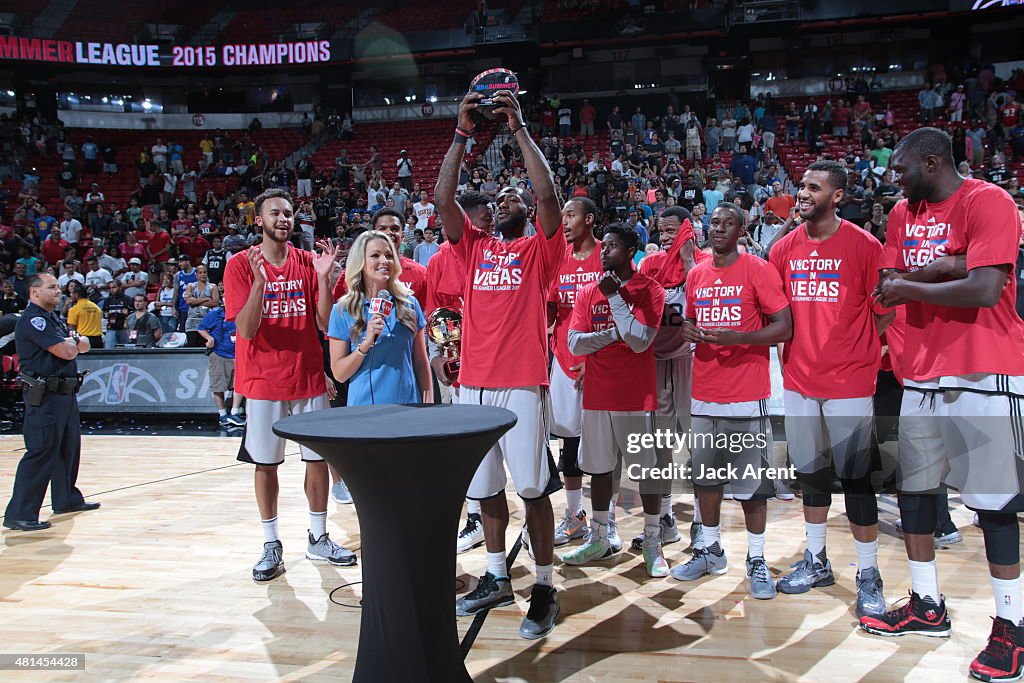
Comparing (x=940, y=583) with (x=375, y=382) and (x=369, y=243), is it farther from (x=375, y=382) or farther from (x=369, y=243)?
(x=369, y=243)

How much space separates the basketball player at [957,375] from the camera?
321 centimetres

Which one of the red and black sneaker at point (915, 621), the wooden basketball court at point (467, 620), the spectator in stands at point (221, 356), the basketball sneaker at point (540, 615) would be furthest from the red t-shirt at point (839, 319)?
the spectator in stands at point (221, 356)

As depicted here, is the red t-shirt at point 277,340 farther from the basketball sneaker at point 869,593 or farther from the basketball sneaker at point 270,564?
the basketball sneaker at point 869,593

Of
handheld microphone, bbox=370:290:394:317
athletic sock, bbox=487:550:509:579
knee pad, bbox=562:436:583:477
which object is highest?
handheld microphone, bbox=370:290:394:317

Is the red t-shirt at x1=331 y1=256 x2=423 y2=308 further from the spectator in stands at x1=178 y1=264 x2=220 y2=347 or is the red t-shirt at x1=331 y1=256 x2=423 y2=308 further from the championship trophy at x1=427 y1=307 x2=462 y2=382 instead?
the spectator in stands at x1=178 y1=264 x2=220 y2=347

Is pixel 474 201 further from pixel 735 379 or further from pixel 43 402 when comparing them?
pixel 43 402

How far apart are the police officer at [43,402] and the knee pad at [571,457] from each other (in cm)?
393

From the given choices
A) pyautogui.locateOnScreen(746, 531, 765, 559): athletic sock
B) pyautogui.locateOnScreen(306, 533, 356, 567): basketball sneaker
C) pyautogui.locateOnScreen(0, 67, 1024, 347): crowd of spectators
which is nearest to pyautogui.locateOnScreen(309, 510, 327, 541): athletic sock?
pyautogui.locateOnScreen(306, 533, 356, 567): basketball sneaker

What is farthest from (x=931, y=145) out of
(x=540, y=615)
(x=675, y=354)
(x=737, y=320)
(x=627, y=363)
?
(x=540, y=615)

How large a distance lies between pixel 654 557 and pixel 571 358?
4.48 feet

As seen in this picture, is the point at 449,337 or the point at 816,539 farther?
the point at 449,337

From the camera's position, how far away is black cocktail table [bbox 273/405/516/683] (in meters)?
2.60

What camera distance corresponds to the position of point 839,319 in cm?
390

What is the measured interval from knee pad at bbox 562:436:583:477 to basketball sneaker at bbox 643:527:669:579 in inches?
28.0
